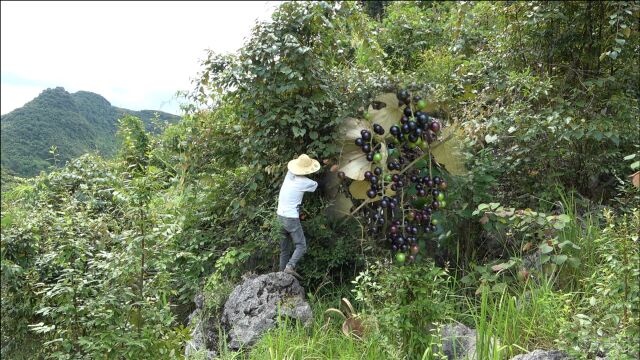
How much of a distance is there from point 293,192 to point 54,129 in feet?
5.86

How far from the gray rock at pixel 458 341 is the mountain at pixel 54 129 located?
237cm

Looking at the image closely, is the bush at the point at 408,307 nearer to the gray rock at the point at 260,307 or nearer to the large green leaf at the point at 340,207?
the gray rock at the point at 260,307

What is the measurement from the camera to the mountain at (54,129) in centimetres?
285

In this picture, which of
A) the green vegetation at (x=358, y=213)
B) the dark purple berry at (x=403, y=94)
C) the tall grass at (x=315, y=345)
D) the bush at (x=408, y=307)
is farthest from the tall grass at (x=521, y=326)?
the dark purple berry at (x=403, y=94)

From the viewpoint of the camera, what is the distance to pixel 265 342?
294cm

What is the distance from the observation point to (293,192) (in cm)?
388

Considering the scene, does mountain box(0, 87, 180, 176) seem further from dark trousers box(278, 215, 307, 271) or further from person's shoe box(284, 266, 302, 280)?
person's shoe box(284, 266, 302, 280)

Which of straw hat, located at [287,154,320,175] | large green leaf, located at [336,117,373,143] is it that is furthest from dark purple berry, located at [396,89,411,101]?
straw hat, located at [287,154,320,175]

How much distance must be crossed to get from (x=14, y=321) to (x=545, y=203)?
3.54 m

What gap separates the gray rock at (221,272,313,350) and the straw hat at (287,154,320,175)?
806mm

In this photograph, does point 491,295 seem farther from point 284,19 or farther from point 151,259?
point 284,19

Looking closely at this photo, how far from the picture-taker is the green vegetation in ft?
7.71

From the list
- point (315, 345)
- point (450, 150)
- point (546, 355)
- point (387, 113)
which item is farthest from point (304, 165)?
point (546, 355)

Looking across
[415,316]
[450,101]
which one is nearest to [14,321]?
[415,316]
